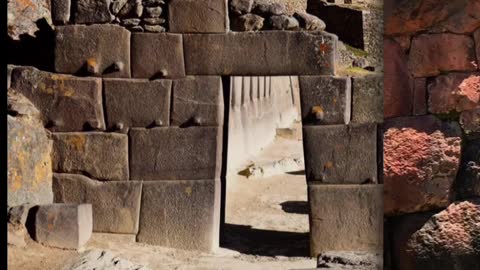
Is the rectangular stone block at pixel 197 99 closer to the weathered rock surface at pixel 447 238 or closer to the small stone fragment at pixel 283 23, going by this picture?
the small stone fragment at pixel 283 23

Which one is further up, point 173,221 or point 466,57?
point 466,57

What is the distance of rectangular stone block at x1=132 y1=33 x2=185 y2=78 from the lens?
732cm

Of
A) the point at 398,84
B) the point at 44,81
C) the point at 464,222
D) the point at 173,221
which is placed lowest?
the point at 173,221

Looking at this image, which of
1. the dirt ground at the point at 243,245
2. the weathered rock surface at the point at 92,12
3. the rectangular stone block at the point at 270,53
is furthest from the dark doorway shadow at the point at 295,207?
the weathered rock surface at the point at 92,12

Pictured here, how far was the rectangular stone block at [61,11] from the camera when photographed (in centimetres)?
733

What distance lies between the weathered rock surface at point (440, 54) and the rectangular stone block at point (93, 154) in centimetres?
540

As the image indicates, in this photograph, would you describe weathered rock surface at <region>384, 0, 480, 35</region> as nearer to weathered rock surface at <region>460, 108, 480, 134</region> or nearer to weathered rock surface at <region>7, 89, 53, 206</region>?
weathered rock surface at <region>460, 108, 480, 134</region>

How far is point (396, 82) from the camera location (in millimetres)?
2254

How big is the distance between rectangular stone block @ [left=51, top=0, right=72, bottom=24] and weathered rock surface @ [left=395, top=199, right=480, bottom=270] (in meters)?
5.80

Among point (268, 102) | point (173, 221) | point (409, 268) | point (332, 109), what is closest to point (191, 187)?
point (173, 221)

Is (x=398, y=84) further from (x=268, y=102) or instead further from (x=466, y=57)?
(x=268, y=102)

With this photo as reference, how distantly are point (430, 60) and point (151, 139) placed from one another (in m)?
5.34

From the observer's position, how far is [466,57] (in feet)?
7.25

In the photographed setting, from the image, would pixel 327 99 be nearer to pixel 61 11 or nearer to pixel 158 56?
pixel 158 56
